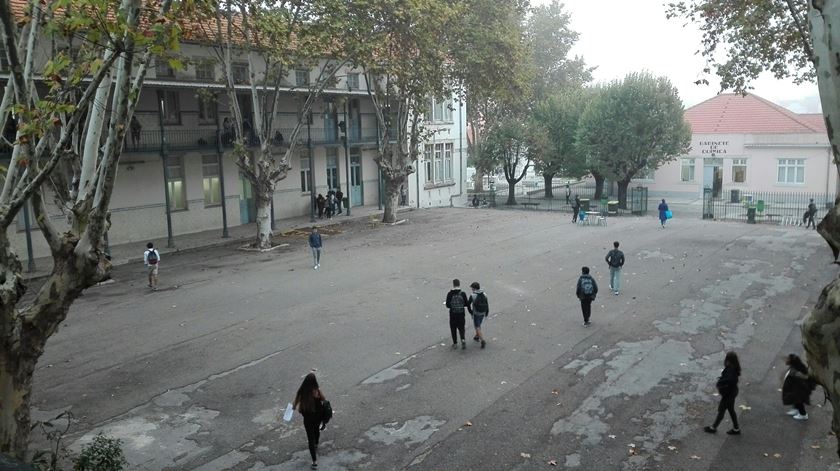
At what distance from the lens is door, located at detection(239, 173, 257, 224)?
107 feet

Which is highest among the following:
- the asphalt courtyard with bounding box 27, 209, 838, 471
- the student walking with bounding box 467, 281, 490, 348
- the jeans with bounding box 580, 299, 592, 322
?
the student walking with bounding box 467, 281, 490, 348

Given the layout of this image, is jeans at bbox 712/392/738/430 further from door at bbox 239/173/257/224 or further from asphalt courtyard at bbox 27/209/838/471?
door at bbox 239/173/257/224

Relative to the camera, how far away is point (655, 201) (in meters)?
48.0

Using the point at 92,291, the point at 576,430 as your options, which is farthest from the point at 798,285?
the point at 92,291

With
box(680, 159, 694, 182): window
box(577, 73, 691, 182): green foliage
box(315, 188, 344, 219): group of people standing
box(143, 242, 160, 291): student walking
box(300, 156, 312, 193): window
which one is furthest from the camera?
box(680, 159, 694, 182): window

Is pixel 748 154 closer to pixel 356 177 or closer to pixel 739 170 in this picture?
pixel 739 170

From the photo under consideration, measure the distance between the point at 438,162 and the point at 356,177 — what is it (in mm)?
7548

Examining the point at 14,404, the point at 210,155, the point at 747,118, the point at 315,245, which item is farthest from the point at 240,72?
the point at 747,118

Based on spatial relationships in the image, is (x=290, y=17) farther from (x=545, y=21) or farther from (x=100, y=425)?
(x=545, y=21)

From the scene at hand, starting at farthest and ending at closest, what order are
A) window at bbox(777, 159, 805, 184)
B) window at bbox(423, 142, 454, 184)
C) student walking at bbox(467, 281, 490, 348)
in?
window at bbox(777, 159, 805, 184) < window at bbox(423, 142, 454, 184) < student walking at bbox(467, 281, 490, 348)

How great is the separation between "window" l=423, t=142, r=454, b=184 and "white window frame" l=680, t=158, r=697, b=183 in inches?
704

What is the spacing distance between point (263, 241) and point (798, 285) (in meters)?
18.0

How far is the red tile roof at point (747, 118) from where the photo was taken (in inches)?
1833

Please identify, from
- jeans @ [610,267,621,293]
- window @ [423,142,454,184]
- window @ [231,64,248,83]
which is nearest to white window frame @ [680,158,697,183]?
window @ [423,142,454,184]
